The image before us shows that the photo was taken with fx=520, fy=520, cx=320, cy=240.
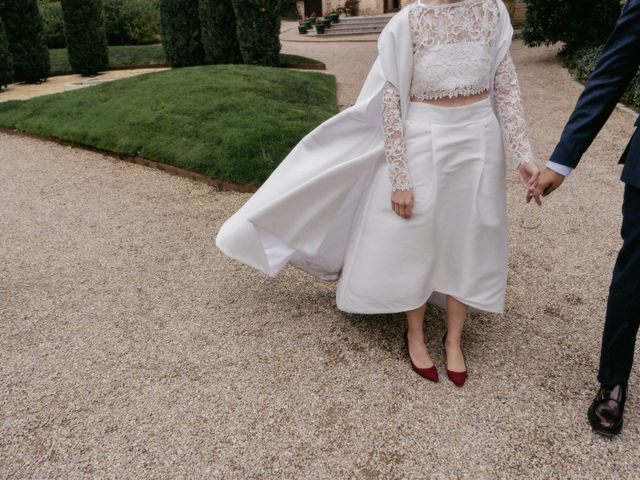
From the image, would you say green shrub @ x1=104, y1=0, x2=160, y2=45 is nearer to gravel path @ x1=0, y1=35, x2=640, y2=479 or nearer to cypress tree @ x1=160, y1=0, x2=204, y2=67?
cypress tree @ x1=160, y1=0, x2=204, y2=67

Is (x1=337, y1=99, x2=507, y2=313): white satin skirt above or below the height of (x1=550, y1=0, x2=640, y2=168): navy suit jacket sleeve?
below

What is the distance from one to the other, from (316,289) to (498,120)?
5.65 feet

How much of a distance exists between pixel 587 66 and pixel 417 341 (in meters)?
8.55

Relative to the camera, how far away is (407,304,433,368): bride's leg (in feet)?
9.15

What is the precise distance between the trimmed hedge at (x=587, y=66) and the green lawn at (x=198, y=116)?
4.37 meters

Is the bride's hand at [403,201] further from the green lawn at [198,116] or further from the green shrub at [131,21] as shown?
the green shrub at [131,21]

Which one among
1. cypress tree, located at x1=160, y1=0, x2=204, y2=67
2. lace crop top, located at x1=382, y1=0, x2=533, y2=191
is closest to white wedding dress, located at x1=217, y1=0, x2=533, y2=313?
lace crop top, located at x1=382, y1=0, x2=533, y2=191

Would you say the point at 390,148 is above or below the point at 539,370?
above

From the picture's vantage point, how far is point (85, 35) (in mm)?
13234

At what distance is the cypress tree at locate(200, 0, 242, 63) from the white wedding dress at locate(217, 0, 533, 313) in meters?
10.6

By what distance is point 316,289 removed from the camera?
12.2 ft

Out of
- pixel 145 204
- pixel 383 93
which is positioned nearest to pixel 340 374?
pixel 383 93

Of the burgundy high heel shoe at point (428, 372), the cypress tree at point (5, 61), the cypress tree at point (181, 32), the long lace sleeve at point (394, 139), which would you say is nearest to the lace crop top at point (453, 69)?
the long lace sleeve at point (394, 139)

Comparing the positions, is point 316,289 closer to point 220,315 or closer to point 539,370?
point 220,315
